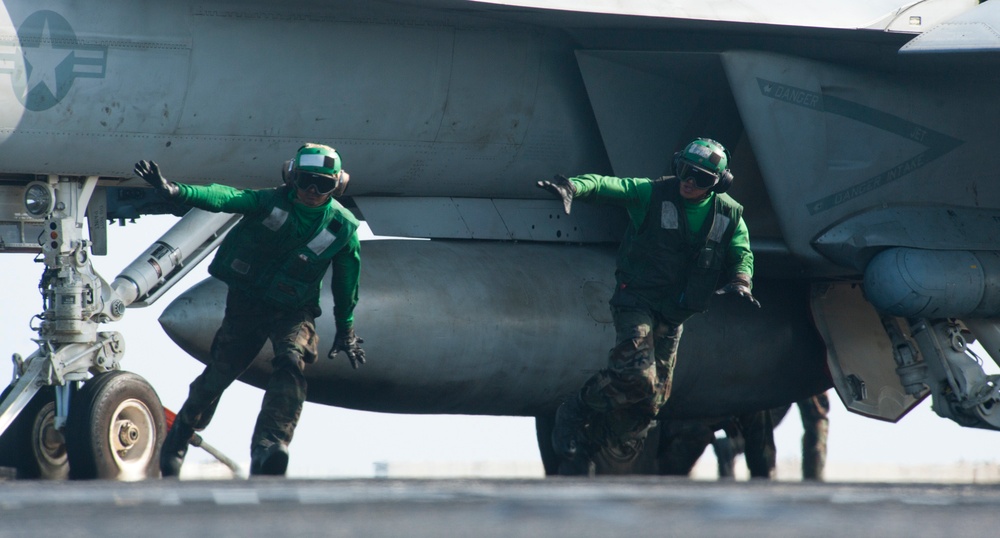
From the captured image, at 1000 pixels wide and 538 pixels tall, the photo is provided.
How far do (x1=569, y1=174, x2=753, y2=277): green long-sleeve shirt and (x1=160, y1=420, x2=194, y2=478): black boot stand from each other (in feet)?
9.20

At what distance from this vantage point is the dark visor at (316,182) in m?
7.74

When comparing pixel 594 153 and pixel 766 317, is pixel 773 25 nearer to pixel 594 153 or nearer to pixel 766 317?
pixel 594 153

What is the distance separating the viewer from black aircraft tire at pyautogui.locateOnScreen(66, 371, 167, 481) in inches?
321

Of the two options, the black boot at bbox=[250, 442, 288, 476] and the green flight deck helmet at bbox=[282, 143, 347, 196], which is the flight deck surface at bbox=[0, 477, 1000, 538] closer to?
the black boot at bbox=[250, 442, 288, 476]

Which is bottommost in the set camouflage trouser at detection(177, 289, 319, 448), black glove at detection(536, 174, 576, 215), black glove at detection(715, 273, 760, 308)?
camouflage trouser at detection(177, 289, 319, 448)

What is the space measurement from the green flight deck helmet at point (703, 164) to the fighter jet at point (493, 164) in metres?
1.03

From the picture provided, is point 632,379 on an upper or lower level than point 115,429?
upper

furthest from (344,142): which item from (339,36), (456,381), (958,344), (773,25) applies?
(958,344)

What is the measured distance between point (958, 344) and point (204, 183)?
5.39m

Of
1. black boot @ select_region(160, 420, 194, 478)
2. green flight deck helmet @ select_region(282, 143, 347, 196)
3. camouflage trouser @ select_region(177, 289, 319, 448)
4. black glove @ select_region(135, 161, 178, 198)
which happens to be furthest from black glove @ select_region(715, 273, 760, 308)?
black boot @ select_region(160, 420, 194, 478)

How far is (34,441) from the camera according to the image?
862 cm

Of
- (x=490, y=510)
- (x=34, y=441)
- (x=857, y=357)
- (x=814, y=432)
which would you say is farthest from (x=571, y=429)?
(x=814, y=432)

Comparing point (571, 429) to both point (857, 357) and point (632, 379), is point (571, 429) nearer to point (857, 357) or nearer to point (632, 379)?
point (632, 379)

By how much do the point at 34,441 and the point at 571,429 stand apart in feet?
11.2
